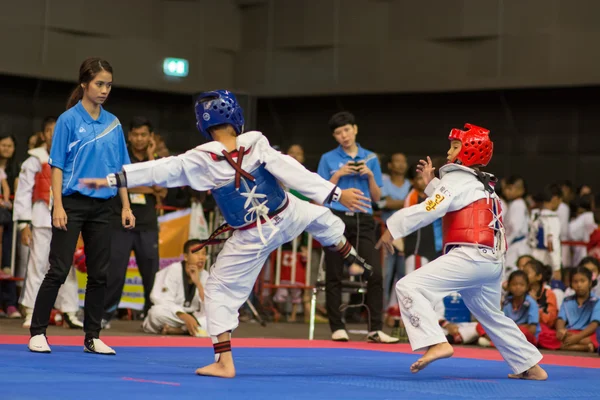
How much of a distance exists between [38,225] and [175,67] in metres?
6.72

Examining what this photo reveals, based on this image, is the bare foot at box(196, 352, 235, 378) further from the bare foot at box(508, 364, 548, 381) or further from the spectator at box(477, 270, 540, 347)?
the spectator at box(477, 270, 540, 347)

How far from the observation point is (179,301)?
8281 millimetres

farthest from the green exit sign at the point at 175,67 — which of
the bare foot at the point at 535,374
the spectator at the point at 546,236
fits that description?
the bare foot at the point at 535,374

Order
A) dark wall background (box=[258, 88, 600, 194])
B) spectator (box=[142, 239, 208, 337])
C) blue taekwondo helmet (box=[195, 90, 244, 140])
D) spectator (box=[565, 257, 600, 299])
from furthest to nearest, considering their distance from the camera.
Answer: dark wall background (box=[258, 88, 600, 194]) < spectator (box=[565, 257, 600, 299]) < spectator (box=[142, 239, 208, 337]) < blue taekwondo helmet (box=[195, 90, 244, 140])

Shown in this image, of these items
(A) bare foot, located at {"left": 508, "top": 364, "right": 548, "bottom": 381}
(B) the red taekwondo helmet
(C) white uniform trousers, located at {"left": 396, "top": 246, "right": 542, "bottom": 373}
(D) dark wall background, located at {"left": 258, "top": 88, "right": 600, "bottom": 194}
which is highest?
(D) dark wall background, located at {"left": 258, "top": 88, "right": 600, "bottom": 194}

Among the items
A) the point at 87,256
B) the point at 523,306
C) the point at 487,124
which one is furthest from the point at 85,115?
the point at 487,124

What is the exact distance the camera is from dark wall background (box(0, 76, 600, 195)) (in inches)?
520

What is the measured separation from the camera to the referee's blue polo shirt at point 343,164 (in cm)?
798

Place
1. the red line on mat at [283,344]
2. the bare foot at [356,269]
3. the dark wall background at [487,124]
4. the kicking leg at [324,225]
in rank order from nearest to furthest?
1. the kicking leg at [324,225]
2. the bare foot at [356,269]
3. the red line on mat at [283,344]
4. the dark wall background at [487,124]

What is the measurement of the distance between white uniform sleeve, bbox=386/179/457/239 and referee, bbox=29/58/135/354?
5.38 ft

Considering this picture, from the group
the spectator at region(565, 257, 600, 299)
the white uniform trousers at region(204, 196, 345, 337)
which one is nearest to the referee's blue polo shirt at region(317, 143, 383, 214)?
the spectator at region(565, 257, 600, 299)

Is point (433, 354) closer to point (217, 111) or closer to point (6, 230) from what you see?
point (217, 111)

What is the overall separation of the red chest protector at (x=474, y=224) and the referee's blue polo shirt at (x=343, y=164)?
2.72 metres

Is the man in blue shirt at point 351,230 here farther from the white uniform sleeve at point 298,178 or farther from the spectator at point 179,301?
the white uniform sleeve at point 298,178
